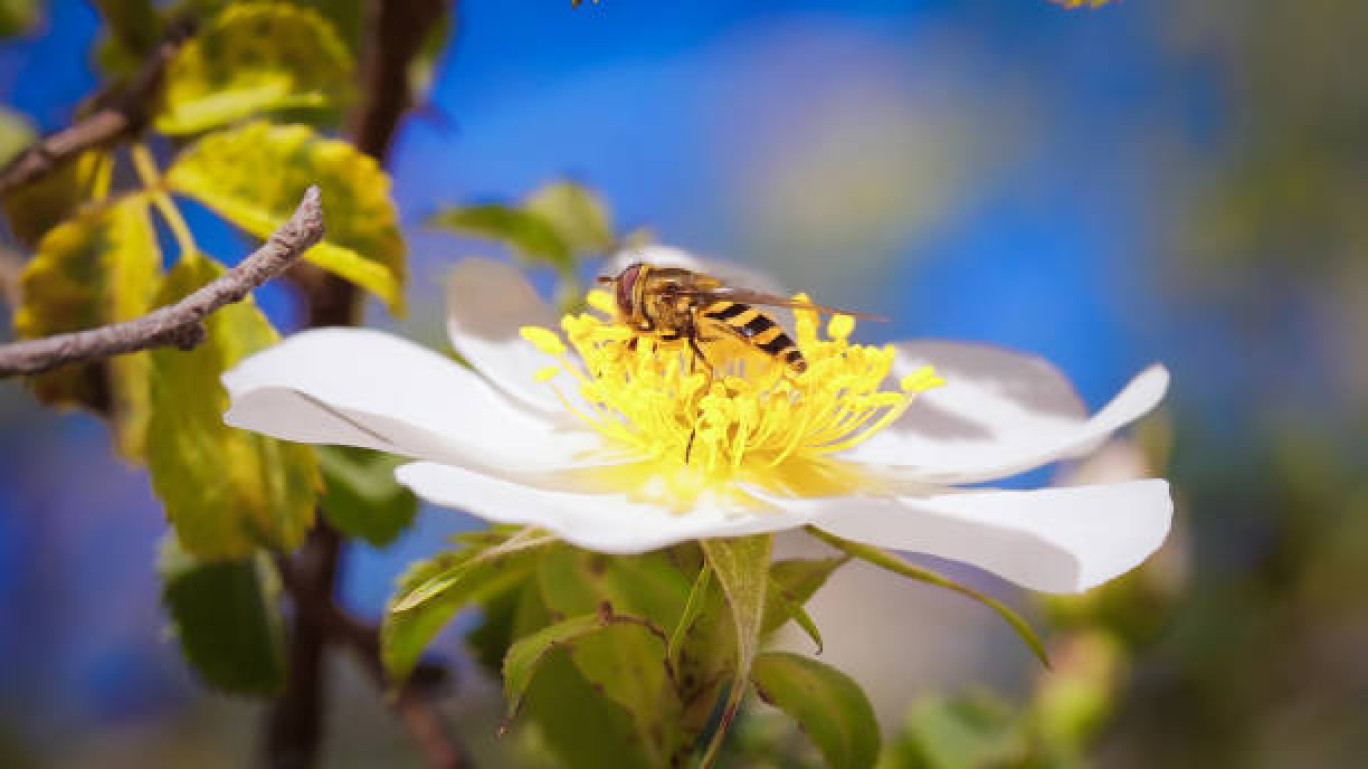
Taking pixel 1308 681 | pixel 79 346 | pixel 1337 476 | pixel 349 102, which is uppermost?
pixel 1337 476

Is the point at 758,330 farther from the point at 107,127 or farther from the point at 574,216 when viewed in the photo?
the point at 107,127

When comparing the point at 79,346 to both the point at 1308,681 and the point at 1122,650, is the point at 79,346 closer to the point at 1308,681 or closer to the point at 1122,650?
the point at 1122,650

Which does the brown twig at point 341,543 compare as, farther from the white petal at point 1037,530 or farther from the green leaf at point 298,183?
the white petal at point 1037,530

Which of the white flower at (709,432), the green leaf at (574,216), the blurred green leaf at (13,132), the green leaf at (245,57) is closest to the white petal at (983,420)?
the white flower at (709,432)

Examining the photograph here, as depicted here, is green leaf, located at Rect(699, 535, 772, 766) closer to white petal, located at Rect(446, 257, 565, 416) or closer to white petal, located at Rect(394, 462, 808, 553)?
white petal, located at Rect(394, 462, 808, 553)

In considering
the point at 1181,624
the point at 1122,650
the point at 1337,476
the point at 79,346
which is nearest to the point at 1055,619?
the point at 1122,650

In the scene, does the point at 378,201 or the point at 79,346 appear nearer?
the point at 79,346
